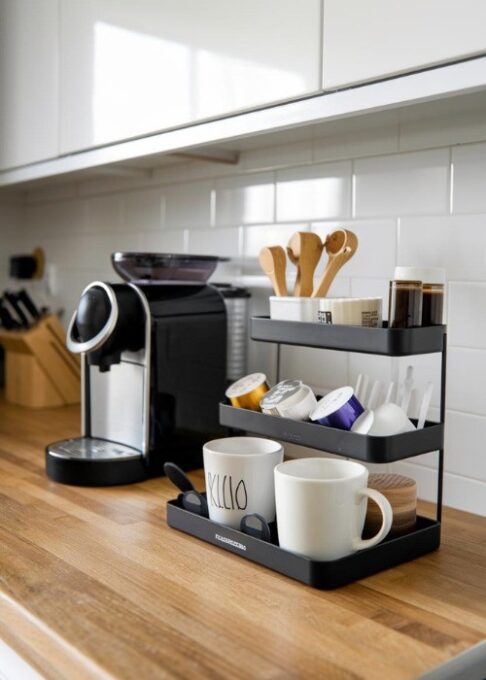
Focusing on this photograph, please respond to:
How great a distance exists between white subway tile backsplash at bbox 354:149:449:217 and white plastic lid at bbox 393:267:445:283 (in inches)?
7.2

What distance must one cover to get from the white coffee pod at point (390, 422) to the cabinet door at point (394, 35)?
1.33 ft

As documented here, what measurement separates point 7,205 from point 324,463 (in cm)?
161

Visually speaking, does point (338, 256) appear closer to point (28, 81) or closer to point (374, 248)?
point (374, 248)

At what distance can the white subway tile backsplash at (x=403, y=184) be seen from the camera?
1.15m

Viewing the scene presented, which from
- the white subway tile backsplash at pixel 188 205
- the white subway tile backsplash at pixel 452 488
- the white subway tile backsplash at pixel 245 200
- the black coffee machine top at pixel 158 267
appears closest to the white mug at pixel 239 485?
the white subway tile backsplash at pixel 452 488

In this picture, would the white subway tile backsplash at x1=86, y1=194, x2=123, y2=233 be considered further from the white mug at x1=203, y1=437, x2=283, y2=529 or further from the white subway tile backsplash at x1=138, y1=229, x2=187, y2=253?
the white mug at x1=203, y1=437, x2=283, y2=529

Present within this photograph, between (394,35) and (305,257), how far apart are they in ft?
1.19

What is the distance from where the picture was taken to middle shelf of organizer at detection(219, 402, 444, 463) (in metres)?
0.89

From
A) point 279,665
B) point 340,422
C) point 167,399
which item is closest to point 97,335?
point 167,399

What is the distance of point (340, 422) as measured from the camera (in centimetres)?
95

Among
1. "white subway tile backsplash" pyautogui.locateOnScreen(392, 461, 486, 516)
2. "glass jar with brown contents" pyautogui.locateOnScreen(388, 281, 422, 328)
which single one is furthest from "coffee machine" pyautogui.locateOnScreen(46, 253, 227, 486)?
"glass jar with brown contents" pyautogui.locateOnScreen(388, 281, 422, 328)

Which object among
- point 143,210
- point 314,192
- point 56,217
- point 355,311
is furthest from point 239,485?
point 56,217

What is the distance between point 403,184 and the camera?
1.21 m

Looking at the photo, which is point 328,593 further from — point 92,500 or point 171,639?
point 92,500
